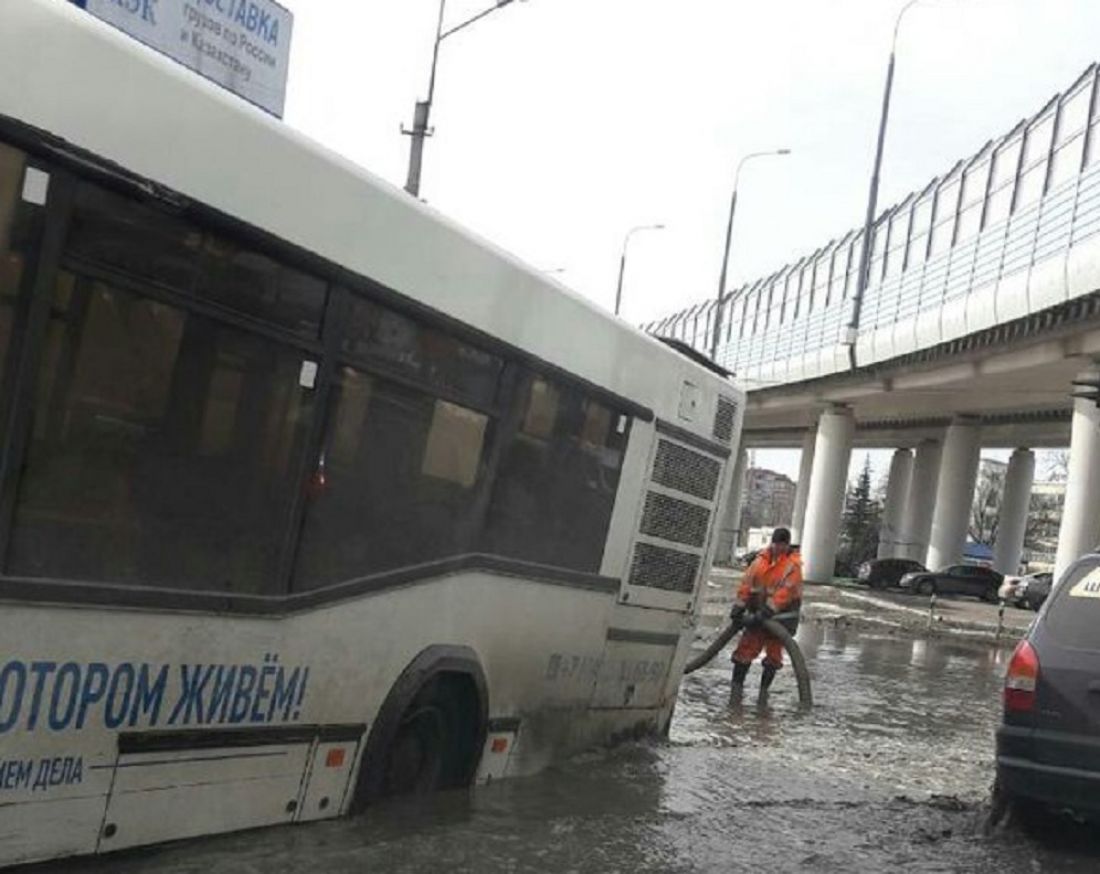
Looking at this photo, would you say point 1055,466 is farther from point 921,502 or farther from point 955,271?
point 955,271

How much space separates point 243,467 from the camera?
4.82m

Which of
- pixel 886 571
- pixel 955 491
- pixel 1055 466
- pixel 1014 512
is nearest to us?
pixel 886 571

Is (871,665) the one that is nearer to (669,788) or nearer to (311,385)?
(669,788)

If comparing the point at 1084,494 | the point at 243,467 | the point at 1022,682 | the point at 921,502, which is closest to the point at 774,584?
the point at 1022,682

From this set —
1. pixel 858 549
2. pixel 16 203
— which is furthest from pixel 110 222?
pixel 858 549

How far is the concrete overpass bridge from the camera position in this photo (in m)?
29.1

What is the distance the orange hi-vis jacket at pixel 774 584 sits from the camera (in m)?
13.7

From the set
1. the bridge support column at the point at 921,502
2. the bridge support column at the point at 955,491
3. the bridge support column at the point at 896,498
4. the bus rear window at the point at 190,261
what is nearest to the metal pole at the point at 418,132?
the bus rear window at the point at 190,261

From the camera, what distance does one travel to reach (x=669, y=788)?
8.17 meters

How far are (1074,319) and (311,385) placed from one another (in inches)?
1054

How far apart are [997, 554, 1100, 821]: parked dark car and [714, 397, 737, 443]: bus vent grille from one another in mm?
2649

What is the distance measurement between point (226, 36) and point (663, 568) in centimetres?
819

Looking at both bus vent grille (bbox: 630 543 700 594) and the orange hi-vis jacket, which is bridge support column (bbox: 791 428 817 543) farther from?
bus vent grille (bbox: 630 543 700 594)

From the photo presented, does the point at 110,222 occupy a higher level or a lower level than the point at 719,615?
higher
